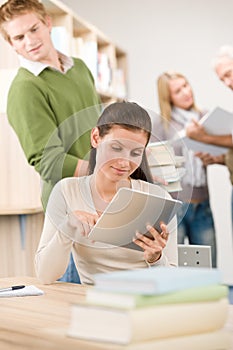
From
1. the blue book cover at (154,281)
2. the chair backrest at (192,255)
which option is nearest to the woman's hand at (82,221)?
the chair backrest at (192,255)

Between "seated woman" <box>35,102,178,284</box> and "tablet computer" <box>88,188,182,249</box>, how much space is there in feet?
0.07

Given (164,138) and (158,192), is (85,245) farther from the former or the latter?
(164,138)

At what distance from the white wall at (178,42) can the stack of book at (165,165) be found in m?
3.44

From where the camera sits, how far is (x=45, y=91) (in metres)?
2.47

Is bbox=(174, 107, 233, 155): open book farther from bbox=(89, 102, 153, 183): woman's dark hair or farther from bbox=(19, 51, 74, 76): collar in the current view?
bbox=(89, 102, 153, 183): woman's dark hair

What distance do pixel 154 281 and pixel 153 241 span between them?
0.69 meters

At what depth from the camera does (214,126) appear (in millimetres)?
3457

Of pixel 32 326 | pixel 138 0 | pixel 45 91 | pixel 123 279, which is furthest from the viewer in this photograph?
pixel 138 0

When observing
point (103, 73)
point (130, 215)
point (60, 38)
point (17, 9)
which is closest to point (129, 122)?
point (130, 215)

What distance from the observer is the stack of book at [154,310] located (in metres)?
0.91

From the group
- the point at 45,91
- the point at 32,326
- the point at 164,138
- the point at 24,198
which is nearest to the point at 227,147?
the point at 24,198

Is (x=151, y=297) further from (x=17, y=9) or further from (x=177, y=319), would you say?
(x=17, y=9)

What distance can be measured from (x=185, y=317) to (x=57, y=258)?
0.80m

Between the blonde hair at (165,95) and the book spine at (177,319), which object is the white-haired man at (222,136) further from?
A: the book spine at (177,319)
